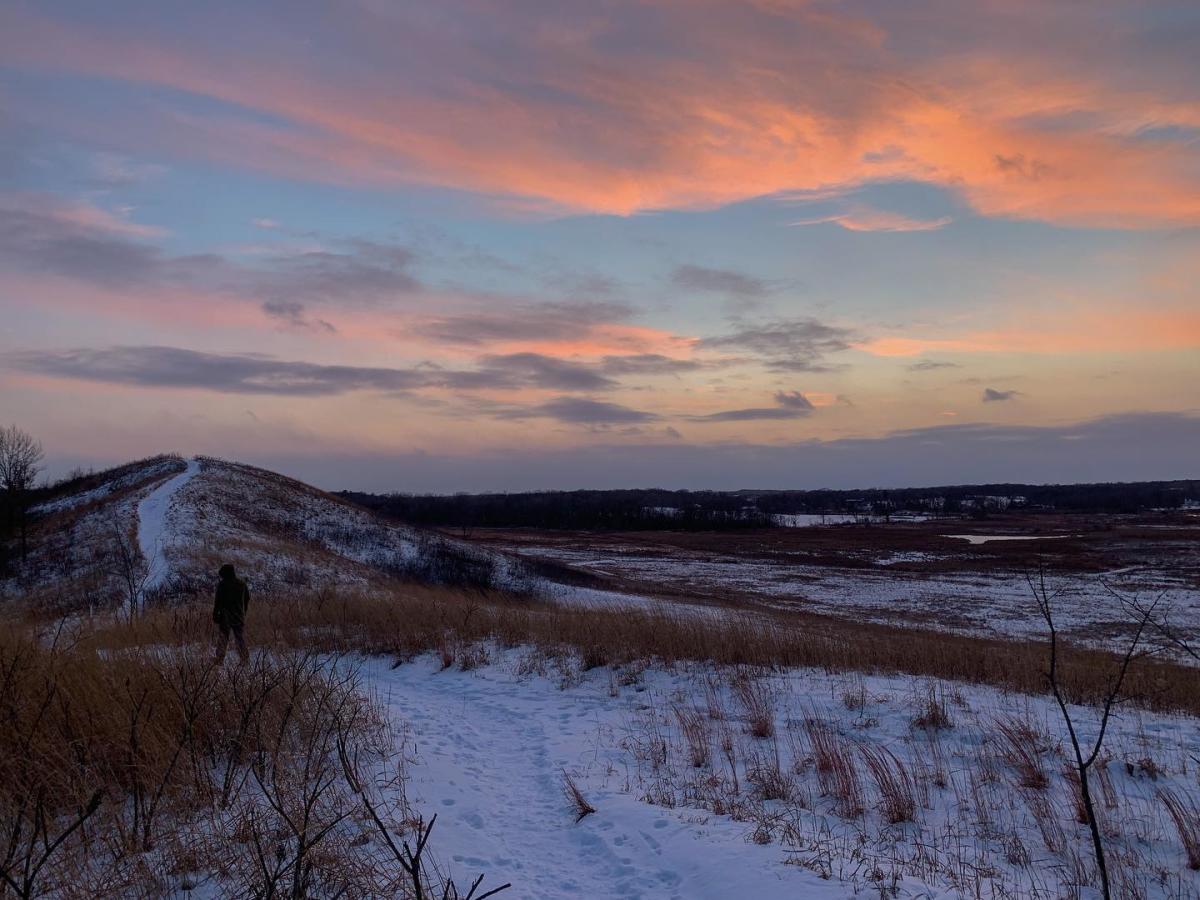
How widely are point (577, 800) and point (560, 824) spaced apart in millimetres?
306

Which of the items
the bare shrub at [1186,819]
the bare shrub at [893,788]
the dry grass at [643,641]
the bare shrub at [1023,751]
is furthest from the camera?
the dry grass at [643,641]

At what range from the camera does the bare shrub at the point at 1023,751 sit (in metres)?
6.18

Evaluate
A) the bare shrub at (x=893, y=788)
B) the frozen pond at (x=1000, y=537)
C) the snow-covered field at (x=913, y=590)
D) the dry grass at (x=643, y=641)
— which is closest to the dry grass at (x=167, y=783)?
the dry grass at (x=643, y=641)

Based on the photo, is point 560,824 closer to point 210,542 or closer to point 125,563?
point 125,563

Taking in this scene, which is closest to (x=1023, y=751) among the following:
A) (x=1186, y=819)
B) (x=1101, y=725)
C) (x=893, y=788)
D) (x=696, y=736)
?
(x=1101, y=725)

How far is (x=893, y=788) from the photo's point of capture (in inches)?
231

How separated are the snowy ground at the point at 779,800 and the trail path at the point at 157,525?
19419mm

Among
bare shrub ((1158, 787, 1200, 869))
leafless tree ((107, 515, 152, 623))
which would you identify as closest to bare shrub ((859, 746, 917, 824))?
bare shrub ((1158, 787, 1200, 869))

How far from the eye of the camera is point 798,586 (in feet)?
144

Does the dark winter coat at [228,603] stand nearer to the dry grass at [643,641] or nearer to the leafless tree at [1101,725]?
the dry grass at [643,641]

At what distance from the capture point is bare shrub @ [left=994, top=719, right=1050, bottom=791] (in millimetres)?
6184

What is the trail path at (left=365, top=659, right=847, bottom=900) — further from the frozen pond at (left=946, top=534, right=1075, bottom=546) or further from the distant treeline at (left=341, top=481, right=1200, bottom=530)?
the distant treeline at (left=341, top=481, right=1200, bottom=530)

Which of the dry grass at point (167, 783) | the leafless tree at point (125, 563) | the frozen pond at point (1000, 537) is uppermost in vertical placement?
the dry grass at point (167, 783)

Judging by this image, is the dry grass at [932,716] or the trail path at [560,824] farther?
the dry grass at [932,716]
